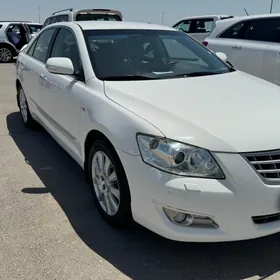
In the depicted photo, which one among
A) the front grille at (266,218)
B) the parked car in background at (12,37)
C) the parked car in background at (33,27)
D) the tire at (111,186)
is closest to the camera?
the front grille at (266,218)

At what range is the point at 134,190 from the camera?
2547 mm

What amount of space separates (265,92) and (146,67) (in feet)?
3.49

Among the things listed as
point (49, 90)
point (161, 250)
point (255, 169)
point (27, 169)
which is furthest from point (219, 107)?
point (27, 169)

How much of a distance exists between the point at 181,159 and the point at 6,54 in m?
14.1

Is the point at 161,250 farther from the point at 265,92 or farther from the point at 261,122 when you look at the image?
the point at 265,92

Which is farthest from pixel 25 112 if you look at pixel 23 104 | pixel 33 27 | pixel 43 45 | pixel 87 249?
pixel 33 27

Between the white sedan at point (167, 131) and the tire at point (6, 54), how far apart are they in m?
→ 11.8

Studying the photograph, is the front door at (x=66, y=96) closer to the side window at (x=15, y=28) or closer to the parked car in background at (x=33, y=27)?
the side window at (x=15, y=28)

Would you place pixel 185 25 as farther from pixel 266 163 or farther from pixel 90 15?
pixel 266 163

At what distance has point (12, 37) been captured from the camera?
48.1 feet

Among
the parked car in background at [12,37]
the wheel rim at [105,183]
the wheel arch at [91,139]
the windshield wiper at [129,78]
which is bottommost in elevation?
the parked car in background at [12,37]

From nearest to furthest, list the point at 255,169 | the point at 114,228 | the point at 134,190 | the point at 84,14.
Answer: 1. the point at 255,169
2. the point at 134,190
3. the point at 114,228
4. the point at 84,14

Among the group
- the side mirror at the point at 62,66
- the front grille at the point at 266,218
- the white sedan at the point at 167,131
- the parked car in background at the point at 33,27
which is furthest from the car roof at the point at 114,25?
the parked car in background at the point at 33,27

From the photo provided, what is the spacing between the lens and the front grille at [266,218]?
2.40m
